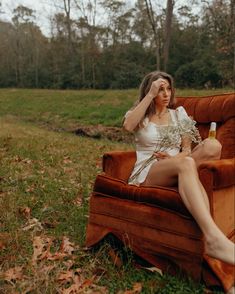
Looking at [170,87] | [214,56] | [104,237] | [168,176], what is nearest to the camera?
[168,176]

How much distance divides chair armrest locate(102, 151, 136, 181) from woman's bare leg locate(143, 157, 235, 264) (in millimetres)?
626

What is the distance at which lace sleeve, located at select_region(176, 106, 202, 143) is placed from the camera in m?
3.21

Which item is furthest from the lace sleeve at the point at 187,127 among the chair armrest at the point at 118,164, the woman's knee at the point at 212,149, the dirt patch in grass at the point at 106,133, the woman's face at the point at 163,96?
the dirt patch in grass at the point at 106,133

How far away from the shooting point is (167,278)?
2.52 meters

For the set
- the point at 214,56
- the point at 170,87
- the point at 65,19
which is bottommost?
the point at 170,87

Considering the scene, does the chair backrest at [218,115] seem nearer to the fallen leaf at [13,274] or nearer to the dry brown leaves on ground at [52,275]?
the dry brown leaves on ground at [52,275]

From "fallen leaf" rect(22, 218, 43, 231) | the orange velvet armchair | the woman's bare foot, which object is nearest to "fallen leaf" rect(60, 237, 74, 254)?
the orange velvet armchair

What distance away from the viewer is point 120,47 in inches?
1027

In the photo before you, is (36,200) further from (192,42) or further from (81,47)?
(81,47)

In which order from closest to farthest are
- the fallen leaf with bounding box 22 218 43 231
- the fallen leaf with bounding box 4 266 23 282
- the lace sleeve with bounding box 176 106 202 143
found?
the fallen leaf with bounding box 4 266 23 282
the lace sleeve with bounding box 176 106 202 143
the fallen leaf with bounding box 22 218 43 231

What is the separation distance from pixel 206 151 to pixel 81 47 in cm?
2649

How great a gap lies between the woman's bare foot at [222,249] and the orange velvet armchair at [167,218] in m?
0.14

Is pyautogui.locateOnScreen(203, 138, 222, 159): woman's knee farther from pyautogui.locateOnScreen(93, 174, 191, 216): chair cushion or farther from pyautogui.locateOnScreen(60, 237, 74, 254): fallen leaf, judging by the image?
pyautogui.locateOnScreen(60, 237, 74, 254): fallen leaf

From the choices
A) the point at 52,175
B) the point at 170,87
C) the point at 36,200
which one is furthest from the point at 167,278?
the point at 52,175
